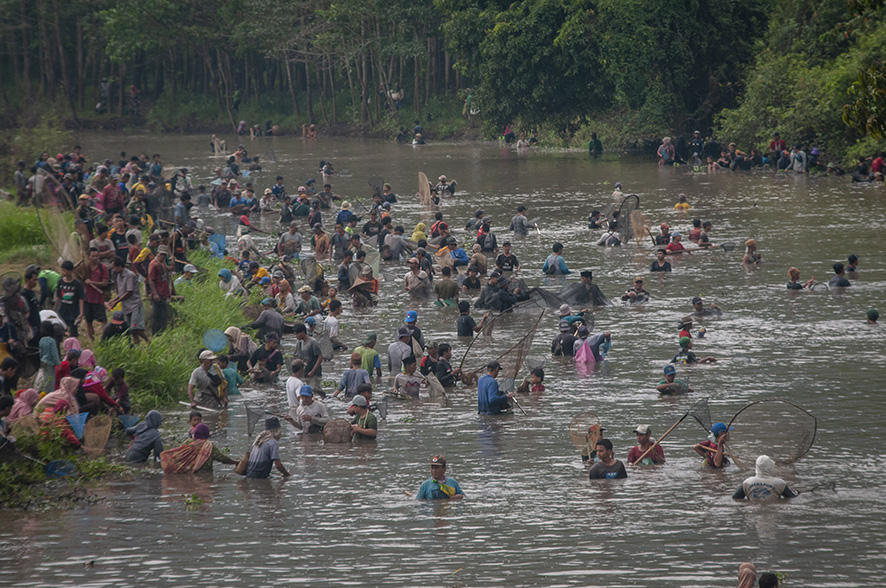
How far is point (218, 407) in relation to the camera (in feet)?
59.4

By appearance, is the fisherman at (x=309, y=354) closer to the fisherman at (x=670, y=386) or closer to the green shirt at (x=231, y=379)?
the green shirt at (x=231, y=379)

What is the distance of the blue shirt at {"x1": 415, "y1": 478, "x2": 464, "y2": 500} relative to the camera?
13922 millimetres

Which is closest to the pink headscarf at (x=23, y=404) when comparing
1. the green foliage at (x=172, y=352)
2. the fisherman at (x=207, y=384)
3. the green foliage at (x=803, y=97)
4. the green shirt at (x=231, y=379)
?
the green foliage at (x=172, y=352)

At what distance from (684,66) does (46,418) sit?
3968cm

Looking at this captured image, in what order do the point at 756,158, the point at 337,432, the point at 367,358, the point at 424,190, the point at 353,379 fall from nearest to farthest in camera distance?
the point at 337,432 < the point at 353,379 < the point at 367,358 < the point at 424,190 < the point at 756,158

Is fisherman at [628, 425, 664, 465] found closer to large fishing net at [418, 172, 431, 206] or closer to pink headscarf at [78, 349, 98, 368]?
pink headscarf at [78, 349, 98, 368]

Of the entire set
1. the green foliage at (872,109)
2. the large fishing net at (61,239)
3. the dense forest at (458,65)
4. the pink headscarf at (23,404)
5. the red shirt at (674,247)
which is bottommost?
the pink headscarf at (23,404)

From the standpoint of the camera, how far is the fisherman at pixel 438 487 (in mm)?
13883

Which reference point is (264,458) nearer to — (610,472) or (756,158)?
(610,472)

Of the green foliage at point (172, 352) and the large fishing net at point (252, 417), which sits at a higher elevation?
the green foliage at point (172, 352)

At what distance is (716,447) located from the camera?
49.0ft

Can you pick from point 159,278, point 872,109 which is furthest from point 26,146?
point 872,109

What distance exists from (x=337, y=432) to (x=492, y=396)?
103 inches

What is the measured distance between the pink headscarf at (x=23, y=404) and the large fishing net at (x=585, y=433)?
7.58 meters
